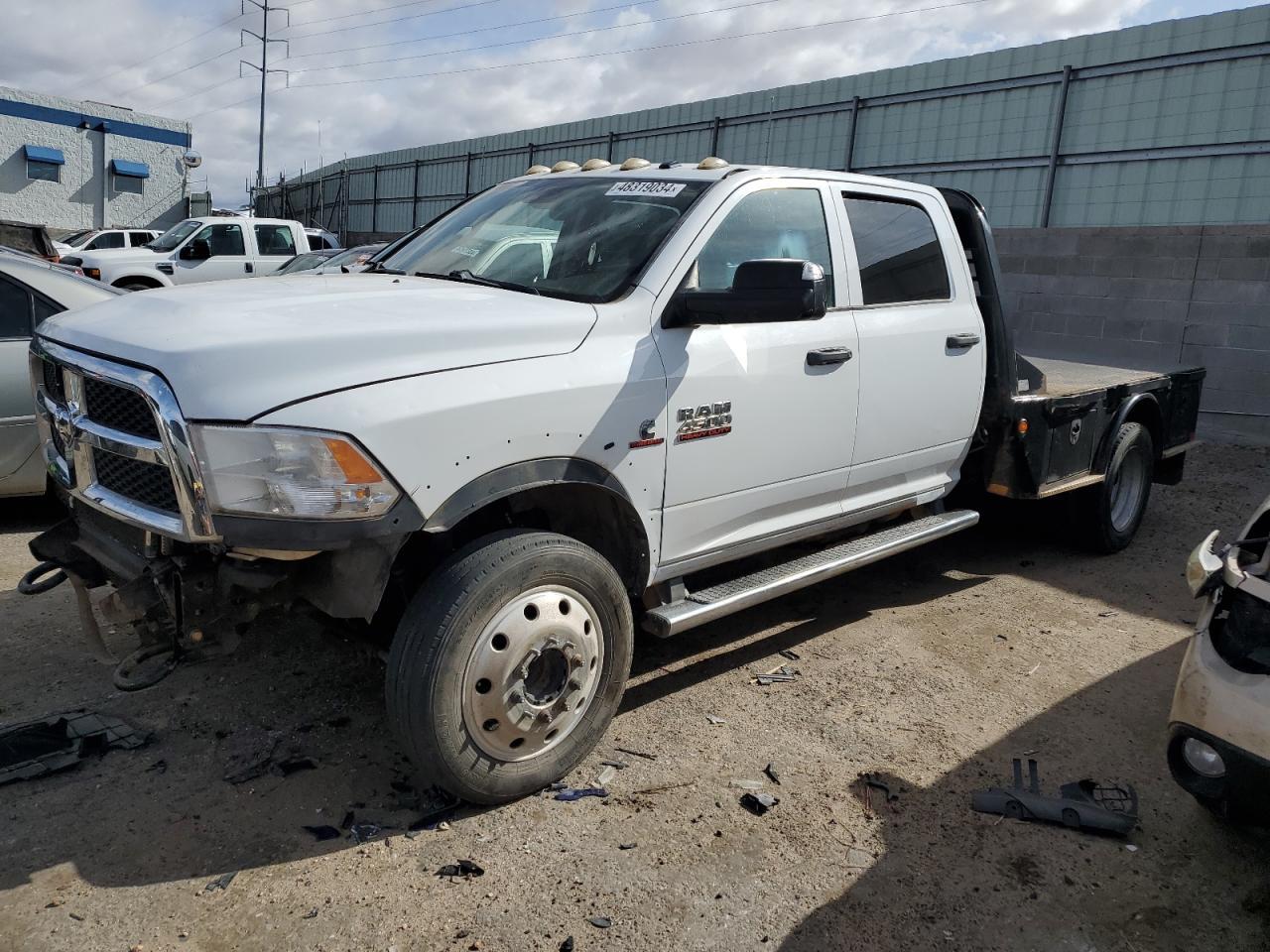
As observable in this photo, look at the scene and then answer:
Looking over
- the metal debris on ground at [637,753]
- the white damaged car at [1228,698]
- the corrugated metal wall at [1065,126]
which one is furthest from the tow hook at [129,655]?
the corrugated metal wall at [1065,126]

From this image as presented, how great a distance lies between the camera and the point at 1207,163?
1201 cm

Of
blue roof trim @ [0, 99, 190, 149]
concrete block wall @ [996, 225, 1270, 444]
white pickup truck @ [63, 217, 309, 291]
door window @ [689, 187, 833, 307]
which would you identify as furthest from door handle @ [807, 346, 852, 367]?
blue roof trim @ [0, 99, 190, 149]

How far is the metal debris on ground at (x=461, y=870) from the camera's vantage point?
9.45 feet

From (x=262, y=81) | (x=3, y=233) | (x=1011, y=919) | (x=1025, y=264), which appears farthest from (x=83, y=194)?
(x=1011, y=919)

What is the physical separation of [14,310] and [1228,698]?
19.6ft

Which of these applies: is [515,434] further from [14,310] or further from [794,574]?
[14,310]

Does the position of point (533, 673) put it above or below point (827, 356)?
below

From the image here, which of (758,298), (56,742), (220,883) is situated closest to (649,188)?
(758,298)

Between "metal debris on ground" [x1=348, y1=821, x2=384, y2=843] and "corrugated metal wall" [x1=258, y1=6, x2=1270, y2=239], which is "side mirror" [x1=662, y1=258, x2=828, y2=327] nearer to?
"metal debris on ground" [x1=348, y1=821, x2=384, y2=843]

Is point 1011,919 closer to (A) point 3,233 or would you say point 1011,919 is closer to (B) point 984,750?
(B) point 984,750

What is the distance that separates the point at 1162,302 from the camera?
9773 mm

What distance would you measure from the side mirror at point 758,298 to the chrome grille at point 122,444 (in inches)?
64.7

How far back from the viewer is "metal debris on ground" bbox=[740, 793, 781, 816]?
329 cm

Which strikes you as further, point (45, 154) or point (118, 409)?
point (45, 154)
